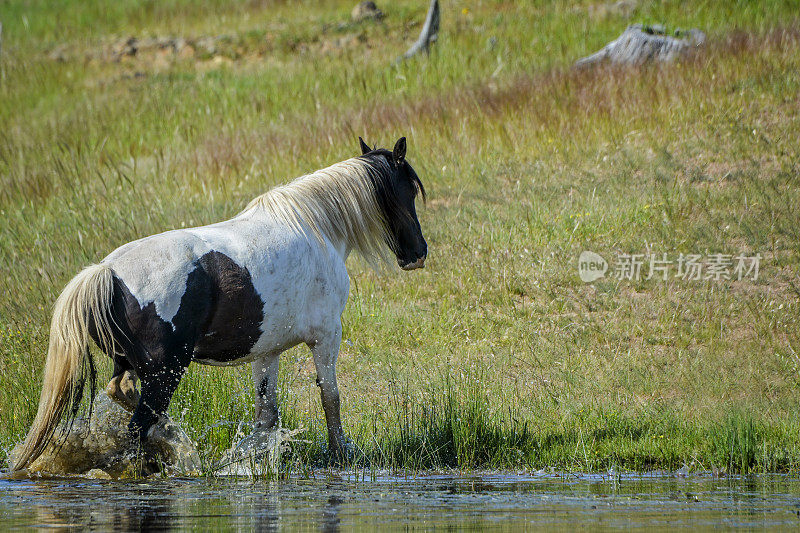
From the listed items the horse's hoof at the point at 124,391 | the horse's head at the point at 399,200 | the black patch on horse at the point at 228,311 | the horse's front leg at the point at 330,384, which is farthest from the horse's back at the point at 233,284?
the horse's head at the point at 399,200

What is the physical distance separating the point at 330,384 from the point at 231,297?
1.18 metres

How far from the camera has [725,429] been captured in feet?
22.7

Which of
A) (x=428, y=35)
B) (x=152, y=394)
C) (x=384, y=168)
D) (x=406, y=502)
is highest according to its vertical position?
(x=428, y=35)

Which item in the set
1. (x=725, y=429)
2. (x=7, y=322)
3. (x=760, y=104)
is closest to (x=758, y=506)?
(x=725, y=429)

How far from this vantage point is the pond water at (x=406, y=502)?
500 cm

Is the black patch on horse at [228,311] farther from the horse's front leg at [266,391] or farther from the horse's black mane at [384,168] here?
the horse's black mane at [384,168]

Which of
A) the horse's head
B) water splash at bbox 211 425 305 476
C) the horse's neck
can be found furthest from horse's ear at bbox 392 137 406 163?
water splash at bbox 211 425 305 476

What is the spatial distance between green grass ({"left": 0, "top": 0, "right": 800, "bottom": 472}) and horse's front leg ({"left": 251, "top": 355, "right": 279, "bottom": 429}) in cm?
25

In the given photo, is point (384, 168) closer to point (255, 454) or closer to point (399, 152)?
point (399, 152)

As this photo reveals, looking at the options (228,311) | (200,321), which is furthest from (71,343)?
(228,311)

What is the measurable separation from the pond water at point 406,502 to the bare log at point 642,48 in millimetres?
10860

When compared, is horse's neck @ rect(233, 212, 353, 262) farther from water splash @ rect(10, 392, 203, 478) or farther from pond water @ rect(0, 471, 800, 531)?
pond water @ rect(0, 471, 800, 531)

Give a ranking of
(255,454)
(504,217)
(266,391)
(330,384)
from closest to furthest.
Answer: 1. (255,454)
2. (330,384)
3. (266,391)
4. (504,217)

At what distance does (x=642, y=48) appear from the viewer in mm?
16281
